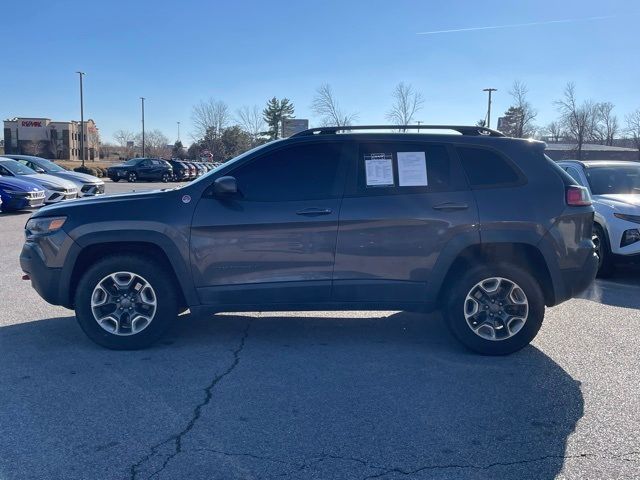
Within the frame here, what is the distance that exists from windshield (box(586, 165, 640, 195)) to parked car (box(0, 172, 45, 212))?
13.4 m

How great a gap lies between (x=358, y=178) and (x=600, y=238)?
4.88 meters

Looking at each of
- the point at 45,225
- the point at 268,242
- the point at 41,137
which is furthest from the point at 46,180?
the point at 41,137

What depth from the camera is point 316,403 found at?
13.1 ft

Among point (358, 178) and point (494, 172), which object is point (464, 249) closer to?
point (494, 172)

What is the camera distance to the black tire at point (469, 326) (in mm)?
4953

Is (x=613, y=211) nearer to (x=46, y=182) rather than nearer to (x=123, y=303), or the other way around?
(x=123, y=303)

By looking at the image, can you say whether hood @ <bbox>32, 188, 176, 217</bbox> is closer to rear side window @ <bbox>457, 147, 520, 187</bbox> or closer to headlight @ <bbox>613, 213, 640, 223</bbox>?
rear side window @ <bbox>457, 147, 520, 187</bbox>

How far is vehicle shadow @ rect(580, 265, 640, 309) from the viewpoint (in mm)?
6994

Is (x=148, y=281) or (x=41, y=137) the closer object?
(x=148, y=281)

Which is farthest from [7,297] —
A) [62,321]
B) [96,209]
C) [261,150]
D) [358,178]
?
[358,178]

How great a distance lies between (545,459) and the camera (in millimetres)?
3316

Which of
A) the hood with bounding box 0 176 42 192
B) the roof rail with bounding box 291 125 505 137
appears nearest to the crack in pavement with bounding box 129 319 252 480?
the roof rail with bounding box 291 125 505 137

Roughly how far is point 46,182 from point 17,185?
0.97 metres

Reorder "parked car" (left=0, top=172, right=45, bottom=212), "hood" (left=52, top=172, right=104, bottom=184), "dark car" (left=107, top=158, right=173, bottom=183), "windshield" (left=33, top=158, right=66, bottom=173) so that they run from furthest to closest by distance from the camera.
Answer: "dark car" (left=107, top=158, right=173, bottom=183) → "windshield" (left=33, top=158, right=66, bottom=173) → "hood" (left=52, top=172, right=104, bottom=184) → "parked car" (left=0, top=172, right=45, bottom=212)
